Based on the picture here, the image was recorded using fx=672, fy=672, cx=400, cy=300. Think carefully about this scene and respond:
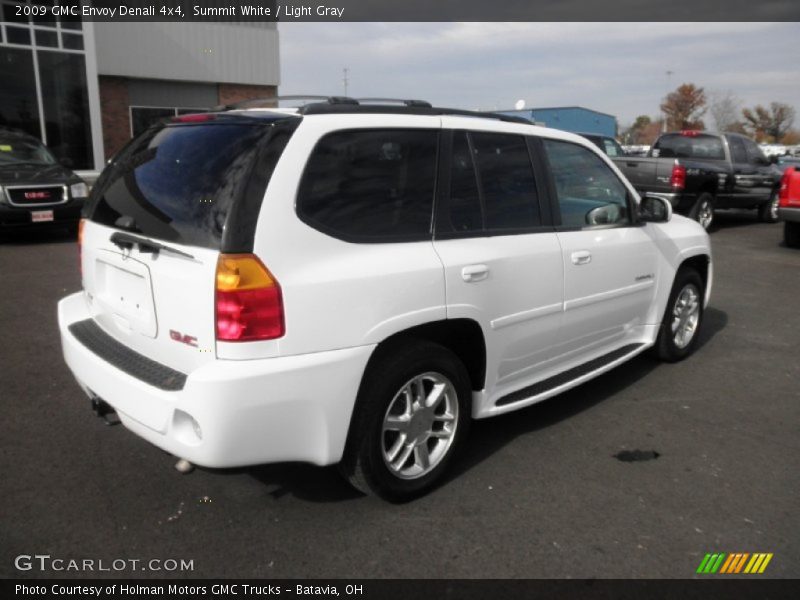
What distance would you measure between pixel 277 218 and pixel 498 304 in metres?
1.27

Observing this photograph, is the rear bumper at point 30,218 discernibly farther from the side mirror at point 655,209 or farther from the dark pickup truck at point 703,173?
the dark pickup truck at point 703,173

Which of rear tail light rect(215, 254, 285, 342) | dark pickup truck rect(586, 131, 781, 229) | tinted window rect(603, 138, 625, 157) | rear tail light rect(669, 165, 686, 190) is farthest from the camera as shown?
tinted window rect(603, 138, 625, 157)

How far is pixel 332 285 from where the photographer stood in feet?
8.79

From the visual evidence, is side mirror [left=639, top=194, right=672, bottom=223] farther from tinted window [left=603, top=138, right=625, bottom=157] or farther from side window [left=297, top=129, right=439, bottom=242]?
tinted window [left=603, top=138, right=625, bottom=157]

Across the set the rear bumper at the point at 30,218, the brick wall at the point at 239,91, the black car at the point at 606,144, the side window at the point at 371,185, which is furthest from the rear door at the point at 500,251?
the brick wall at the point at 239,91

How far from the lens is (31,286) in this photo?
287 inches

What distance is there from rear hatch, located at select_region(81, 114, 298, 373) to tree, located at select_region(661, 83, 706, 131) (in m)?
67.7

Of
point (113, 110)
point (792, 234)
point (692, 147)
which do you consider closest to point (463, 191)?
point (792, 234)

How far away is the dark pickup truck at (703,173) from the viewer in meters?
12.1

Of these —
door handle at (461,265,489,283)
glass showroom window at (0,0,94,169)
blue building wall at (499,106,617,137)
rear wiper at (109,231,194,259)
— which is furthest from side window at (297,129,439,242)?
blue building wall at (499,106,617,137)

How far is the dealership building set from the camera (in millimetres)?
17375

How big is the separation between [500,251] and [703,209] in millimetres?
10615

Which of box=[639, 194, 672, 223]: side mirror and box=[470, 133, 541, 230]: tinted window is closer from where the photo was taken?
box=[470, 133, 541, 230]: tinted window

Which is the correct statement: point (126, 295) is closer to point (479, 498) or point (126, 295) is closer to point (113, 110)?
point (479, 498)
